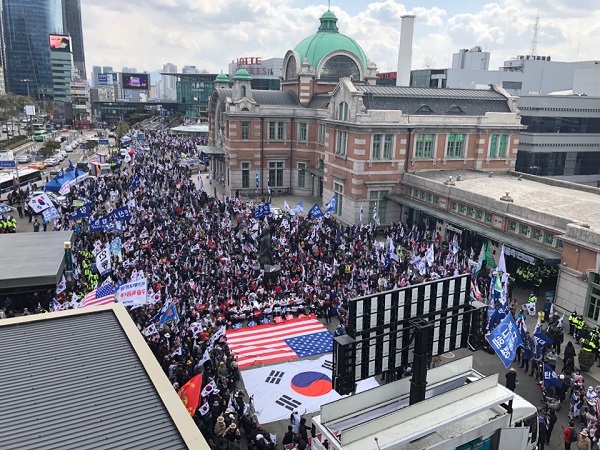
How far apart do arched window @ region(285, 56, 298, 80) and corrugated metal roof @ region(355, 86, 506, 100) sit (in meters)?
16.6

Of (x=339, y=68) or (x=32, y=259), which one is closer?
(x=32, y=259)

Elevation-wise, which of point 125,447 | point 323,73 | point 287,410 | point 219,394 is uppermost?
point 323,73

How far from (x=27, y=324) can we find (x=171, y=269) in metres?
11.4

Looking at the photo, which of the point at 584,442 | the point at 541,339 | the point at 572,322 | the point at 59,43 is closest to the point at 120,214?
the point at 541,339

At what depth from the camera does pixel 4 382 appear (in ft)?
35.0

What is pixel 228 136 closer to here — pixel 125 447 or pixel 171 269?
pixel 171 269

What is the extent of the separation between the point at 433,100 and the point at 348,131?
792 cm

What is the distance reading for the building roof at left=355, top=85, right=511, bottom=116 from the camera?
38719 millimetres

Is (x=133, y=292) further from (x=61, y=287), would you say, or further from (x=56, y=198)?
(x=56, y=198)

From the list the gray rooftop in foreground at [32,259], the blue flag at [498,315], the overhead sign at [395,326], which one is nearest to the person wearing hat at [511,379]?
the blue flag at [498,315]

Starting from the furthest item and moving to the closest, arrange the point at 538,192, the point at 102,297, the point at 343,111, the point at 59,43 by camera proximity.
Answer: the point at 59,43 → the point at 343,111 → the point at 538,192 → the point at 102,297

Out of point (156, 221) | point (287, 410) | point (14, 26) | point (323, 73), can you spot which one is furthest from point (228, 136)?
point (14, 26)

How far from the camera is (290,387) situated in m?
17.8

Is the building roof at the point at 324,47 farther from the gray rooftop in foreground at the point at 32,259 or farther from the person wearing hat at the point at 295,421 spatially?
the person wearing hat at the point at 295,421
